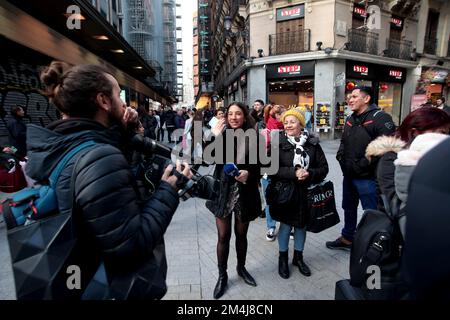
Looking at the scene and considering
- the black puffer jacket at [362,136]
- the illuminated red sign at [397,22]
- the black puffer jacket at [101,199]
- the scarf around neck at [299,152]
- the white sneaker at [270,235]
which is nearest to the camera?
the black puffer jacket at [101,199]

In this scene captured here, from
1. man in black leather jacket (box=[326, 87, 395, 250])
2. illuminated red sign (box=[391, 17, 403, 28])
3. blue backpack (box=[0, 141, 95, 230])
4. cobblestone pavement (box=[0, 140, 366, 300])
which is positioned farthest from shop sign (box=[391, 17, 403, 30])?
blue backpack (box=[0, 141, 95, 230])

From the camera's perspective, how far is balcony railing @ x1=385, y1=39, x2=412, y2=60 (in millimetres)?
17250

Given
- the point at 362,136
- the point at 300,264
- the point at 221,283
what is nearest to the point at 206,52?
the point at 362,136

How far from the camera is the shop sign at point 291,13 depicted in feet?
50.5

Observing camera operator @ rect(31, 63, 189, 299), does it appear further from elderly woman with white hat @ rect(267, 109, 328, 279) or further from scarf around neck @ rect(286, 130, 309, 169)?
scarf around neck @ rect(286, 130, 309, 169)

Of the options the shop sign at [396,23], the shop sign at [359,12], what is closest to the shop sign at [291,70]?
the shop sign at [359,12]

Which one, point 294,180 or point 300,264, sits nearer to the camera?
point 294,180

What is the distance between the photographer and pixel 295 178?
2.88 m

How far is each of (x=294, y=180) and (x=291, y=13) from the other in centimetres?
1589

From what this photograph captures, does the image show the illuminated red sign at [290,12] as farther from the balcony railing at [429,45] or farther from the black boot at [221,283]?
the black boot at [221,283]

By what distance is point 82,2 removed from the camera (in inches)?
282

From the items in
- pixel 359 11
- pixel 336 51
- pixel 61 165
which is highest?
pixel 359 11

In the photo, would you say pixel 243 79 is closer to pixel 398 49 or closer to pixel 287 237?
pixel 398 49

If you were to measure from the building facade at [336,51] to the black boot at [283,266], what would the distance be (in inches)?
539
